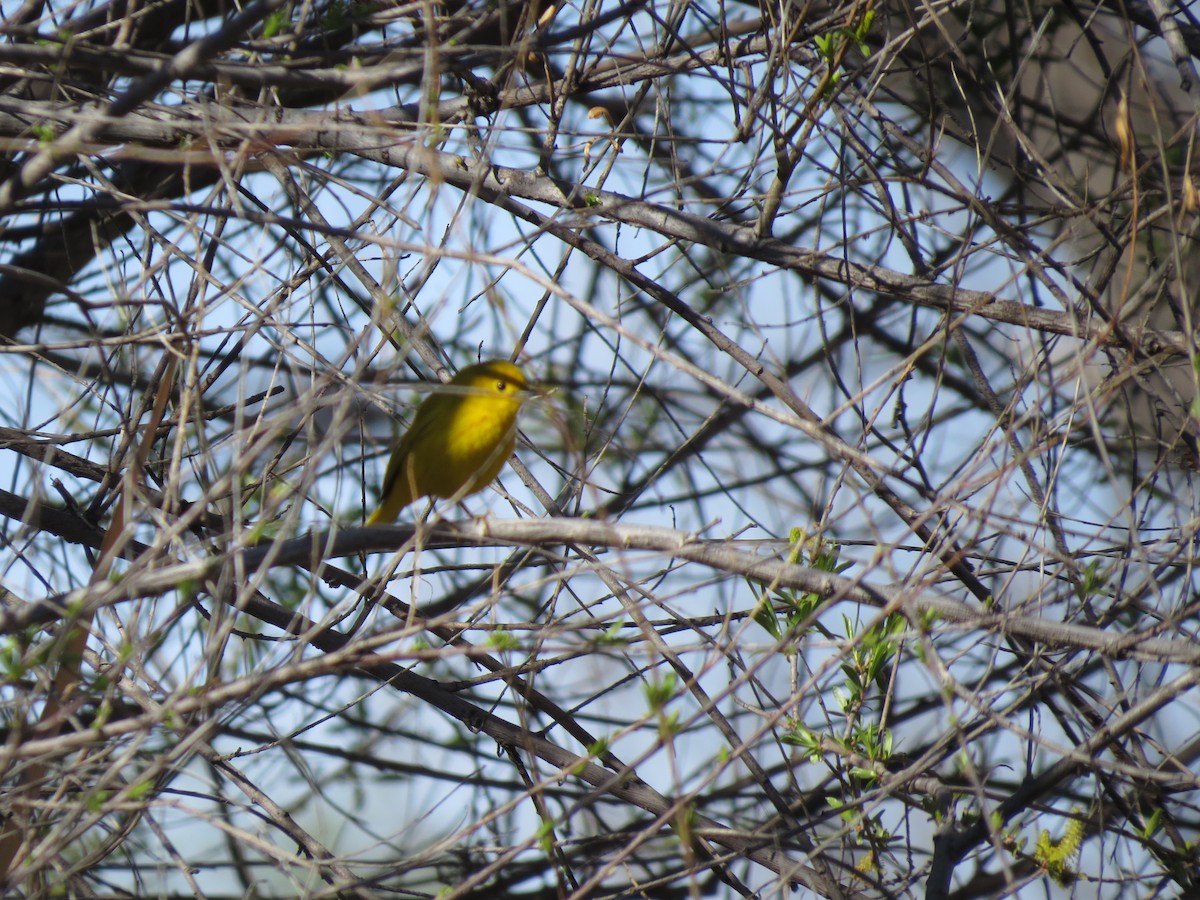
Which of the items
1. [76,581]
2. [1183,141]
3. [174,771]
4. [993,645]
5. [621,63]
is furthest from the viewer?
[1183,141]

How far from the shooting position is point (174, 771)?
115 inches

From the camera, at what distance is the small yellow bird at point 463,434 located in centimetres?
466

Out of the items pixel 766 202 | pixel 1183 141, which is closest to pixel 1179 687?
pixel 766 202

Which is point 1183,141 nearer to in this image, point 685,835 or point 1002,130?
point 1002,130

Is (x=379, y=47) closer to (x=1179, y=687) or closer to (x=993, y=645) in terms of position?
(x=993, y=645)

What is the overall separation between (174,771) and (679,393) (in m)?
5.84

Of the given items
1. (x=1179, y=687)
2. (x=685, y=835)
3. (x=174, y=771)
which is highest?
(x=174, y=771)

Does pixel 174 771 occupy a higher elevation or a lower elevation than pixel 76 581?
lower

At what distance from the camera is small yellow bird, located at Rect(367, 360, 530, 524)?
466 cm

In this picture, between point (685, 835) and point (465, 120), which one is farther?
point (465, 120)

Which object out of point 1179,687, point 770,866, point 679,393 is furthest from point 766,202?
point 679,393

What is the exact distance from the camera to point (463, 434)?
4727 mm

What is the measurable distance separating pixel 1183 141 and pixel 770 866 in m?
4.46

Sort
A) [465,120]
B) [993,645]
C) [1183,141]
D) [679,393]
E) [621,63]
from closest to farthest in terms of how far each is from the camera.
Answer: [993,645] < [465,120] < [621,63] < [1183,141] < [679,393]
